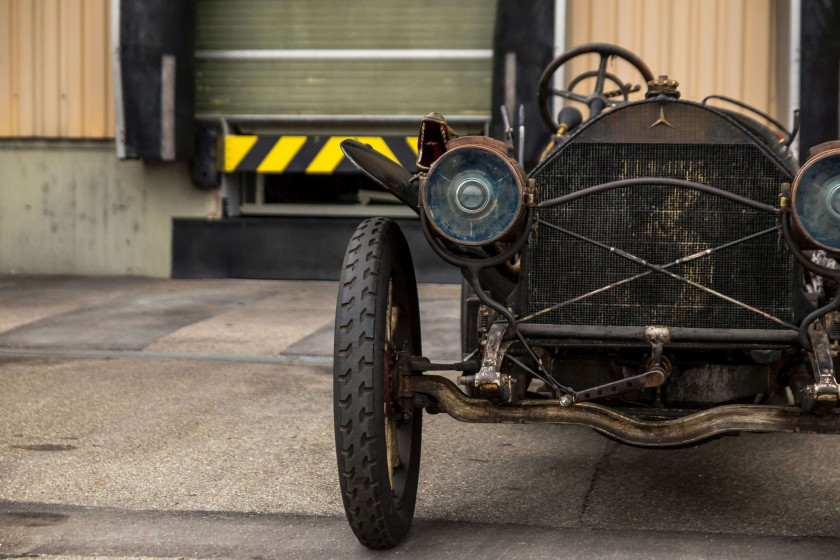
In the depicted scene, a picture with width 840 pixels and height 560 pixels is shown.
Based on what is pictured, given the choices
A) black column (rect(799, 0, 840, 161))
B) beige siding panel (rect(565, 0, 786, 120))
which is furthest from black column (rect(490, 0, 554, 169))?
black column (rect(799, 0, 840, 161))

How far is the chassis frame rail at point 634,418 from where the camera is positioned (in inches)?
136

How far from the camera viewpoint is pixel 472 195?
3.55 m

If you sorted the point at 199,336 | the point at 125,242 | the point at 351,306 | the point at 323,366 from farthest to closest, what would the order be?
the point at 125,242
the point at 199,336
the point at 323,366
the point at 351,306

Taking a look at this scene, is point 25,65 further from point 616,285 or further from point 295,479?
point 616,285

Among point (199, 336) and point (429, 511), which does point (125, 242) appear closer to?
point (199, 336)

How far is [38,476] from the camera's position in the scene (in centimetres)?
462

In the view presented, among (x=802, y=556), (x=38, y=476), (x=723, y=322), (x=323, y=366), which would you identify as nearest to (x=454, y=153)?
(x=723, y=322)

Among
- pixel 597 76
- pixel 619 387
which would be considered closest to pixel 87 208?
pixel 597 76

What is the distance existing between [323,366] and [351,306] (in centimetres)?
376

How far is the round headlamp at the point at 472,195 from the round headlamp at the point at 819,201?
2.77 feet

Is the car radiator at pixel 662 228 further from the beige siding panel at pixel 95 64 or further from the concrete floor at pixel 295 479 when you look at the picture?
the beige siding panel at pixel 95 64

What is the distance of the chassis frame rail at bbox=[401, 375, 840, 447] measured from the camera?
3.45 metres

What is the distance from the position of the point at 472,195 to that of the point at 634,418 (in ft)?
2.88

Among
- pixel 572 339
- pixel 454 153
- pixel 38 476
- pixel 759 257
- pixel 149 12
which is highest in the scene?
pixel 149 12
